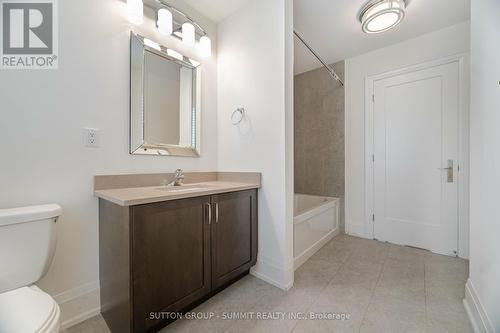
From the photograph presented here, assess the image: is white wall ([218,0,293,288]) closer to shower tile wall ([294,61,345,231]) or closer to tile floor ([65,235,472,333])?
tile floor ([65,235,472,333])

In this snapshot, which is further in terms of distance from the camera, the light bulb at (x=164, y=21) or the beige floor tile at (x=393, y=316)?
the light bulb at (x=164, y=21)

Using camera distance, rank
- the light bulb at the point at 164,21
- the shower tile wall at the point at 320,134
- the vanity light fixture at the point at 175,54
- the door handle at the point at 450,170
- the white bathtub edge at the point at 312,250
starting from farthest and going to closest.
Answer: the shower tile wall at the point at 320,134, the door handle at the point at 450,170, the white bathtub edge at the point at 312,250, the vanity light fixture at the point at 175,54, the light bulb at the point at 164,21

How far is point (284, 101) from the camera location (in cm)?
162

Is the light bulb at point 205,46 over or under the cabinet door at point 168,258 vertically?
over

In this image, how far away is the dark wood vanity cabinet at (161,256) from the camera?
104 centimetres

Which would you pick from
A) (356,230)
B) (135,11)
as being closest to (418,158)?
(356,230)

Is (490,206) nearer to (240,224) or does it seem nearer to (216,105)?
(240,224)

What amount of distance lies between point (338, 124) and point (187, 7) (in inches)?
89.6

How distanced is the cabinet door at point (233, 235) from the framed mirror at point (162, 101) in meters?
0.66

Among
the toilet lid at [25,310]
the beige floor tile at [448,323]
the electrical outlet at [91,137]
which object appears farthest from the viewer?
the electrical outlet at [91,137]

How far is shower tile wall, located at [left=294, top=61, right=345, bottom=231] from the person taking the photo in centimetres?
290

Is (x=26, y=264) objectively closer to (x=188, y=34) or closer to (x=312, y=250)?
(x=188, y=34)
